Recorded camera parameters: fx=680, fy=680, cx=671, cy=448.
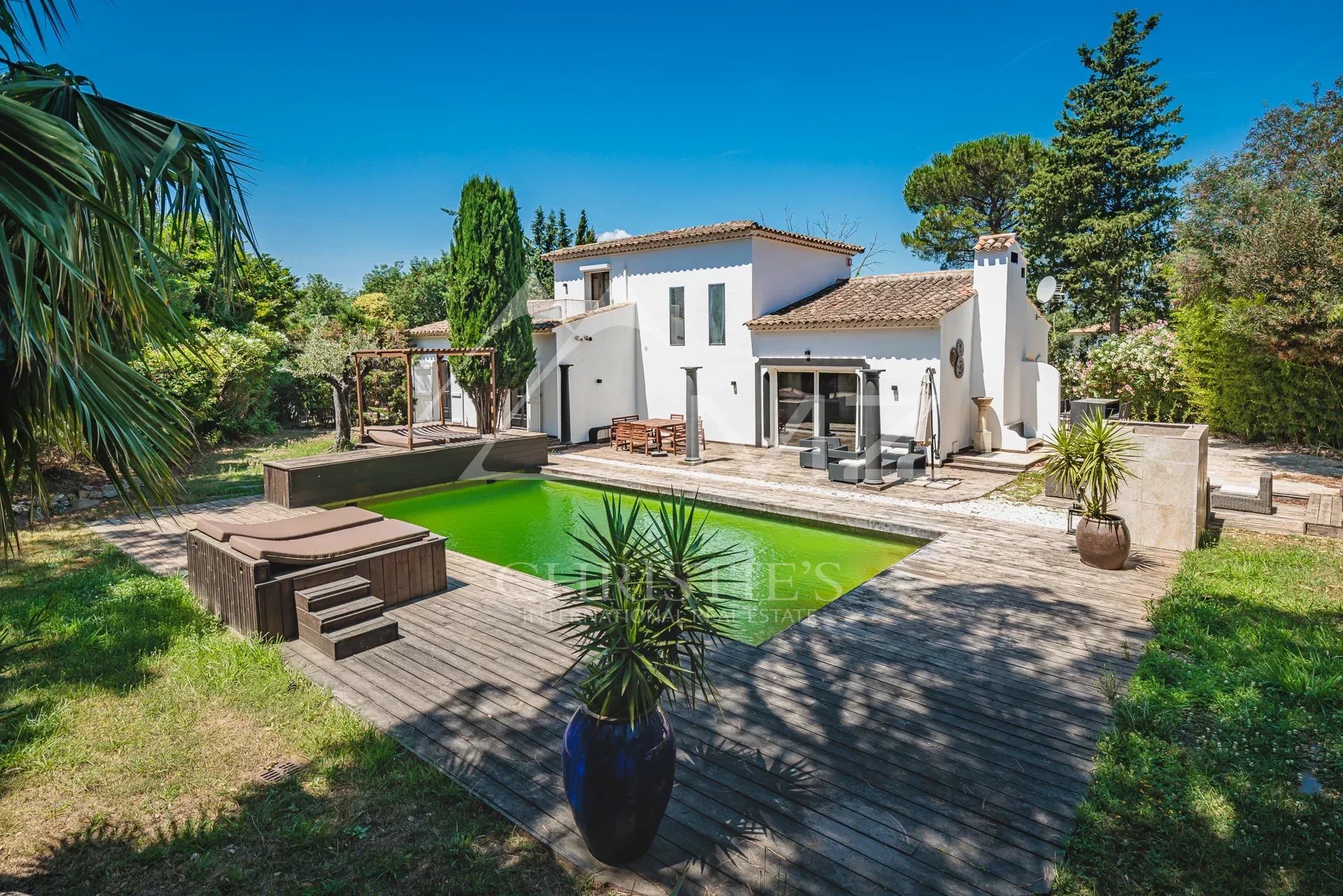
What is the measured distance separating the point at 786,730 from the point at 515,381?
14.5 metres

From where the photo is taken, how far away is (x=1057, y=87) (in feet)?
89.7

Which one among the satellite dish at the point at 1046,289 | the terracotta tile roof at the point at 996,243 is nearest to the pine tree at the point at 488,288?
the terracotta tile roof at the point at 996,243

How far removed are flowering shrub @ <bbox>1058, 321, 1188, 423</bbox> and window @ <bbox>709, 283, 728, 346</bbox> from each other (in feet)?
33.7

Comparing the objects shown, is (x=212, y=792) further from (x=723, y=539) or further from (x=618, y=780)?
(x=723, y=539)

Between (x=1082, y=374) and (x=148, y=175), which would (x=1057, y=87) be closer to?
(x=1082, y=374)

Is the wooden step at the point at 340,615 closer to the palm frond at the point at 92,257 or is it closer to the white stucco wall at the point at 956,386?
the palm frond at the point at 92,257

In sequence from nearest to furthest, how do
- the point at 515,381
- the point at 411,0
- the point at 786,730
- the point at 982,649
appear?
the point at 786,730 < the point at 982,649 < the point at 411,0 < the point at 515,381

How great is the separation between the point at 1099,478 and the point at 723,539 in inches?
197

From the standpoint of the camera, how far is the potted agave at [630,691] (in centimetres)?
316

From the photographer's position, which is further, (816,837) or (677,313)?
(677,313)

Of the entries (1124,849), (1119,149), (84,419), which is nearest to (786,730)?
(1124,849)

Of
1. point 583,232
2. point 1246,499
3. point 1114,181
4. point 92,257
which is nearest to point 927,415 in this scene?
point 1246,499

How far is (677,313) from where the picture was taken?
63.0 feet

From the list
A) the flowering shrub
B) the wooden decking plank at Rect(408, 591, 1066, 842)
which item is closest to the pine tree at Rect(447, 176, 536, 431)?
the wooden decking plank at Rect(408, 591, 1066, 842)
